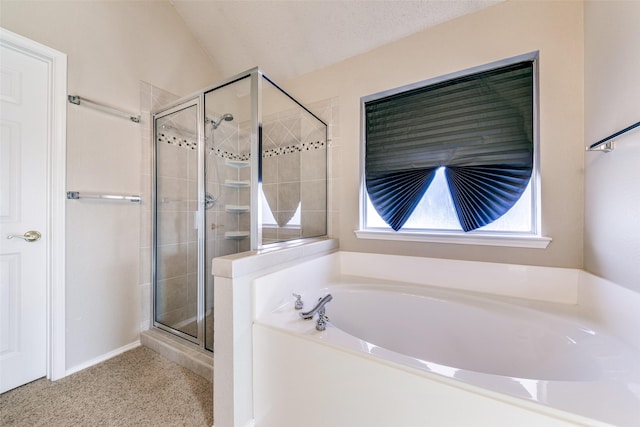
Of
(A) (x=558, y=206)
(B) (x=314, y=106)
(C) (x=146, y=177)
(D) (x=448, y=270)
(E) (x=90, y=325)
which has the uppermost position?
(B) (x=314, y=106)

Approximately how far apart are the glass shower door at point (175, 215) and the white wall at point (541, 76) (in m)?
1.25

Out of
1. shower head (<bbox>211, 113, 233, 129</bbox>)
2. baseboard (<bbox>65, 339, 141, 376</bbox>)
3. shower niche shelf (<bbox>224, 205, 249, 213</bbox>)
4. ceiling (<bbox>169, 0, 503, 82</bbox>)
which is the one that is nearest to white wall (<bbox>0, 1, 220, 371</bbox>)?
baseboard (<bbox>65, 339, 141, 376</bbox>)

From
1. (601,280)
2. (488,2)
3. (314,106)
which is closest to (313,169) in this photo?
(314,106)

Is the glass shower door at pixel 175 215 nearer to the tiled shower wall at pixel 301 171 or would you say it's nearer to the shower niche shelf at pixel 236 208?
the shower niche shelf at pixel 236 208

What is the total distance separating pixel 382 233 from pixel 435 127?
830 mm

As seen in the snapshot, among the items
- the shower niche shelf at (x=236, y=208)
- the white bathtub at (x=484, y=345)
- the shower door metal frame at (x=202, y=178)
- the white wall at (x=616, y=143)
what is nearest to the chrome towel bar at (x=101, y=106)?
the shower door metal frame at (x=202, y=178)

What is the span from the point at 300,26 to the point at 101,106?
149 centimetres

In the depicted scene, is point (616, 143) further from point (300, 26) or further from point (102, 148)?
point (102, 148)

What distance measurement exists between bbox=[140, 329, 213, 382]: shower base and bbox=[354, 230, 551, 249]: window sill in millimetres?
1319

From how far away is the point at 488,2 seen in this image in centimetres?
154

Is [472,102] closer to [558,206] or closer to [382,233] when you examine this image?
[558,206]

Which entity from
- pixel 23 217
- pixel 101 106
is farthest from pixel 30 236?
pixel 101 106

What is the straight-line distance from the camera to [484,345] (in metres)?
1.32

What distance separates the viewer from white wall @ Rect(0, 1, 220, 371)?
1.54 meters
